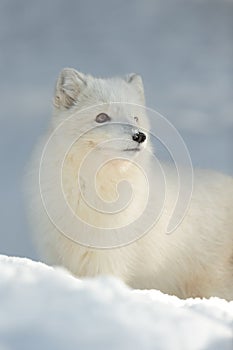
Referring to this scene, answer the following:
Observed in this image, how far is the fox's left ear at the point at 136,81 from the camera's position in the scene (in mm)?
2525

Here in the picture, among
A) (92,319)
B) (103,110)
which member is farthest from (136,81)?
(92,319)

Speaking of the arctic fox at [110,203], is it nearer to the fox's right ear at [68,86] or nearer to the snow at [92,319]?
the fox's right ear at [68,86]

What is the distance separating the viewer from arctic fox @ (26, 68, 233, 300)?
229 centimetres

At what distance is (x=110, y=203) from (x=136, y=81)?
1.71ft

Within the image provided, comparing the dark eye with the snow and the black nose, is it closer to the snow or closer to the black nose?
the black nose

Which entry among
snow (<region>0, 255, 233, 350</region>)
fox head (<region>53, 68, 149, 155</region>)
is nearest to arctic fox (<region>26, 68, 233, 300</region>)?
fox head (<region>53, 68, 149, 155</region>)

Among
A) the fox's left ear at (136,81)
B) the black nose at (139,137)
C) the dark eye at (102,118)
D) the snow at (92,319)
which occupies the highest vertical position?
the fox's left ear at (136,81)

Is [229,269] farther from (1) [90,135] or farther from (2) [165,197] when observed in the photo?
(1) [90,135]

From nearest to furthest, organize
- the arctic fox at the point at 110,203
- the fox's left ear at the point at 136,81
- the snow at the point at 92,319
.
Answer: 1. the snow at the point at 92,319
2. the arctic fox at the point at 110,203
3. the fox's left ear at the point at 136,81

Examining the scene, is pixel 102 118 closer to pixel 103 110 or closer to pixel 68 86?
pixel 103 110

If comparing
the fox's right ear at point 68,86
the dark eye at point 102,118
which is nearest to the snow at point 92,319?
the dark eye at point 102,118

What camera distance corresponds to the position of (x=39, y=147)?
2471mm

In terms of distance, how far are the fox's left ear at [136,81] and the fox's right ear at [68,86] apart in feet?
0.69

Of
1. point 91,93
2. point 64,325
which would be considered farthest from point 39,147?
point 64,325
